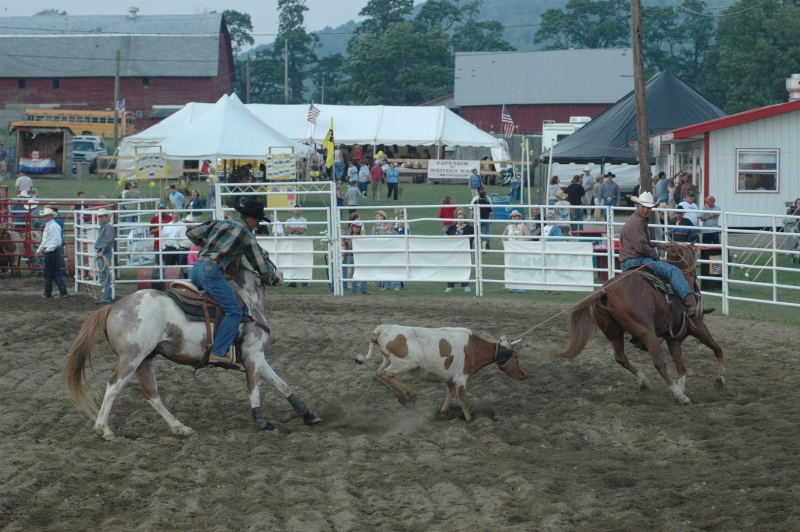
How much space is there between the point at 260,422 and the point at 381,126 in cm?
3036

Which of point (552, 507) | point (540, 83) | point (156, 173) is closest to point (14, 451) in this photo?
point (552, 507)

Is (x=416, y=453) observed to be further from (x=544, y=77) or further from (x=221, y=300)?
(x=544, y=77)

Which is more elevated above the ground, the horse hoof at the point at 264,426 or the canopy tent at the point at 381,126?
the canopy tent at the point at 381,126

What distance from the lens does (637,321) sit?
8320 mm

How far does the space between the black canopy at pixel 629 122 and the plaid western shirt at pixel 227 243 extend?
18.2 meters

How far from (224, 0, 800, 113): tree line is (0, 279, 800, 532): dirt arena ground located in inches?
1466

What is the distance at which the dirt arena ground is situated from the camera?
5320 millimetres

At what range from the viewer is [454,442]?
6.93 m

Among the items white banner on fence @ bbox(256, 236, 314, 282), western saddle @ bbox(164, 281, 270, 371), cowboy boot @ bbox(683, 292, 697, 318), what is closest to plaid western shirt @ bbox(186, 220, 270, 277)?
western saddle @ bbox(164, 281, 270, 371)

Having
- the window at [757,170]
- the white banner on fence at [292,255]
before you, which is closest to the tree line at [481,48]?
the window at [757,170]

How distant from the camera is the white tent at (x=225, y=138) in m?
26.1

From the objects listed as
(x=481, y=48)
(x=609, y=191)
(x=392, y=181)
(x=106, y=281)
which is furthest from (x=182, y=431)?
(x=481, y=48)

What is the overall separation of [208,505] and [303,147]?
86.7ft

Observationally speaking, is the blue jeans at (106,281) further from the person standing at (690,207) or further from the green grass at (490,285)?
the person standing at (690,207)
